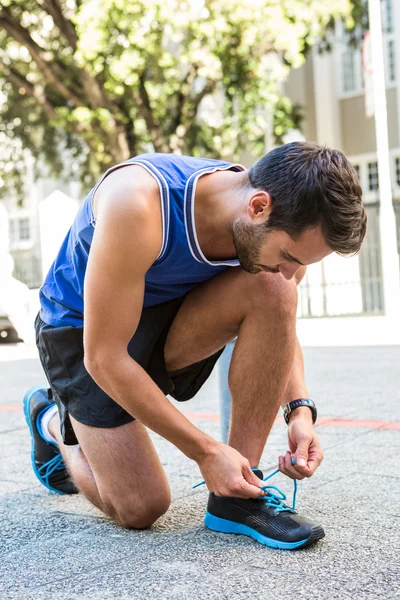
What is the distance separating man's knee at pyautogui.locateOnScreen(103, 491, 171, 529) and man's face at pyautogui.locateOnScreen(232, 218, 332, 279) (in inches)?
32.7

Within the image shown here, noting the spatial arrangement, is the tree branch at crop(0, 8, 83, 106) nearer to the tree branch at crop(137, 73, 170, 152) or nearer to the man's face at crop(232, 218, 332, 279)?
the tree branch at crop(137, 73, 170, 152)

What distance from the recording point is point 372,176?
21.7 m

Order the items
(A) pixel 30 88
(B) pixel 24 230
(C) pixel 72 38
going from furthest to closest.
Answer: (B) pixel 24 230, (A) pixel 30 88, (C) pixel 72 38

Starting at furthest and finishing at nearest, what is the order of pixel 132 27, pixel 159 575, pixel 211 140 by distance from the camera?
pixel 211 140 → pixel 132 27 → pixel 159 575

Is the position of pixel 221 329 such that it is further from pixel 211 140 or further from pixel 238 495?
A: pixel 211 140

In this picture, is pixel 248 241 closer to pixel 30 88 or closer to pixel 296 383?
pixel 296 383

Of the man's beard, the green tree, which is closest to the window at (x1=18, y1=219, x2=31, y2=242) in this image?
the green tree

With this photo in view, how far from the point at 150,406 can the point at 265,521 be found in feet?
1.67

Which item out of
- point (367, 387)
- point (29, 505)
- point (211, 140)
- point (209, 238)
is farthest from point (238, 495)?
point (211, 140)

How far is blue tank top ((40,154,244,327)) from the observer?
254cm

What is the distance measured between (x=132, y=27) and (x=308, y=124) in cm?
838

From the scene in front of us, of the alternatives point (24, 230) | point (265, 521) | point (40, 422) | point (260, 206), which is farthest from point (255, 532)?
point (24, 230)

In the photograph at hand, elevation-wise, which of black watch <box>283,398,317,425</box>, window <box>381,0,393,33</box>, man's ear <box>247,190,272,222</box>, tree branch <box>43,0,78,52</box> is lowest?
black watch <box>283,398,317,425</box>

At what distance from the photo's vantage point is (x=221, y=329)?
2.99 meters
